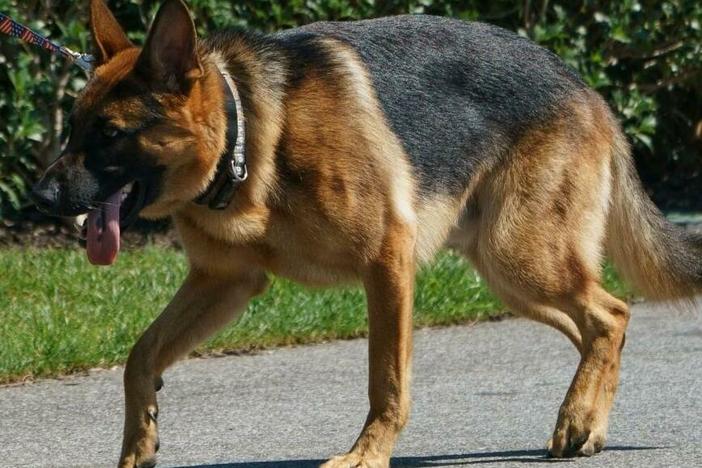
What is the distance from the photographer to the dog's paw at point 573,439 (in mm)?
5195

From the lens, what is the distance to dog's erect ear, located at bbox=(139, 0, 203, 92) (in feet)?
15.0

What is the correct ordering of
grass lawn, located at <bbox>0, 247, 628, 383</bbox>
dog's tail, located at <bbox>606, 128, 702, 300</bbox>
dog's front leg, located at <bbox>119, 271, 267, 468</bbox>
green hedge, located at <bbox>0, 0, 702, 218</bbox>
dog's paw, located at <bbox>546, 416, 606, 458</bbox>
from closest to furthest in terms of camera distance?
1. dog's front leg, located at <bbox>119, 271, 267, 468</bbox>
2. dog's paw, located at <bbox>546, 416, 606, 458</bbox>
3. dog's tail, located at <bbox>606, 128, 702, 300</bbox>
4. grass lawn, located at <bbox>0, 247, 628, 383</bbox>
5. green hedge, located at <bbox>0, 0, 702, 218</bbox>

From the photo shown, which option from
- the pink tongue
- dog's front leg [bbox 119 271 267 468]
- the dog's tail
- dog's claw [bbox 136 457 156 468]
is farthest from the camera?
the dog's tail

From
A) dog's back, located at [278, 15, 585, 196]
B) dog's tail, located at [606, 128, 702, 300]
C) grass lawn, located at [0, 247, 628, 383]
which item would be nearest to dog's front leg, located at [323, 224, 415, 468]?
dog's back, located at [278, 15, 585, 196]

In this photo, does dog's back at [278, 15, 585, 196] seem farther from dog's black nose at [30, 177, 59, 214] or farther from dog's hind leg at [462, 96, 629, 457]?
dog's black nose at [30, 177, 59, 214]

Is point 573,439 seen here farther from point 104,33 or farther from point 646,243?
point 104,33

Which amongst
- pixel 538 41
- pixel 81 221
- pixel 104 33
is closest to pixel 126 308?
pixel 81 221

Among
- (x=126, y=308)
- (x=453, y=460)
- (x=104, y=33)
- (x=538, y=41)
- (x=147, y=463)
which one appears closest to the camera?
(x=147, y=463)

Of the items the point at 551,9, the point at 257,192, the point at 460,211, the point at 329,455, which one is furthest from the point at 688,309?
the point at 551,9

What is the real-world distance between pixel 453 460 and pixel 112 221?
146 centimetres

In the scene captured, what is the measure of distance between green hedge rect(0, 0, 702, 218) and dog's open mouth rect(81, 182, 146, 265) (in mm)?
3442

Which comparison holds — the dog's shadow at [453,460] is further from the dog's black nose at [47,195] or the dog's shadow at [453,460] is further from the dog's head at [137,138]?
the dog's black nose at [47,195]

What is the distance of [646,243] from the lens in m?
5.92

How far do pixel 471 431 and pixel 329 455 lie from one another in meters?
0.63
